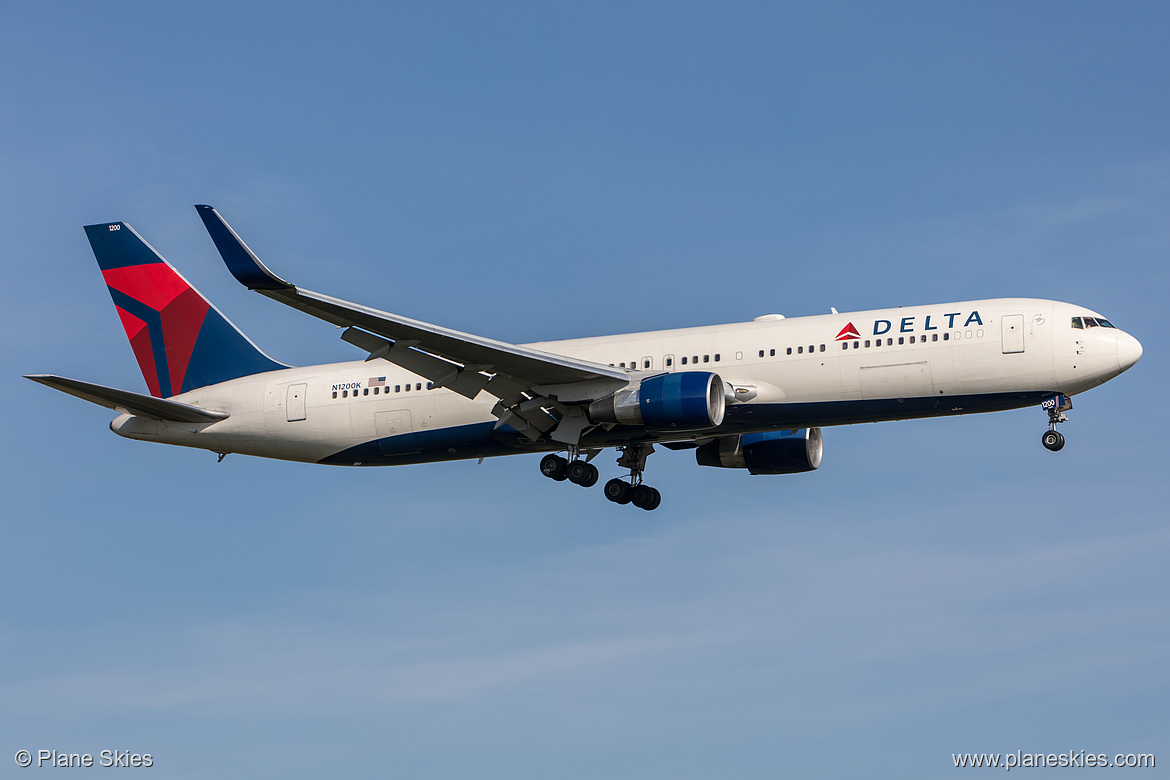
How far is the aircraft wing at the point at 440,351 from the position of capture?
103 feet

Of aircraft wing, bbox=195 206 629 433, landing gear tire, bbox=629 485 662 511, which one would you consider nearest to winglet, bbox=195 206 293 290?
aircraft wing, bbox=195 206 629 433

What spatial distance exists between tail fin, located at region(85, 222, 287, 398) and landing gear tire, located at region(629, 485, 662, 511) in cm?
1213

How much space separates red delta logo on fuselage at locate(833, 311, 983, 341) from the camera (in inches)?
1415

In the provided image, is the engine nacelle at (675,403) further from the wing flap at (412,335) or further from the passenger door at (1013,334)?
the passenger door at (1013,334)

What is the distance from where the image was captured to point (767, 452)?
4309cm

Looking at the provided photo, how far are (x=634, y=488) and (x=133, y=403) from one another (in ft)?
50.7

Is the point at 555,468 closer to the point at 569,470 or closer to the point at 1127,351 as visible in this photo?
the point at 569,470

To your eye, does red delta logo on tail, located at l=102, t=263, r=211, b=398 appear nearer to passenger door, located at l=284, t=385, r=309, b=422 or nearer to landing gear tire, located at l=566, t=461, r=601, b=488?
passenger door, located at l=284, t=385, r=309, b=422

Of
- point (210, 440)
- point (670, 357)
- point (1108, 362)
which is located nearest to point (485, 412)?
point (670, 357)

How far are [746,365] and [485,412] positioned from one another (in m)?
7.90

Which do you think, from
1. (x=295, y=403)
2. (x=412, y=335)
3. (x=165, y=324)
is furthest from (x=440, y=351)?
(x=165, y=324)

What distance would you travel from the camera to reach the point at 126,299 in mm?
45844

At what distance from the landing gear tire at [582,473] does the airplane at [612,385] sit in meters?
0.05

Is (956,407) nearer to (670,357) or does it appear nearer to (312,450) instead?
(670,357)
